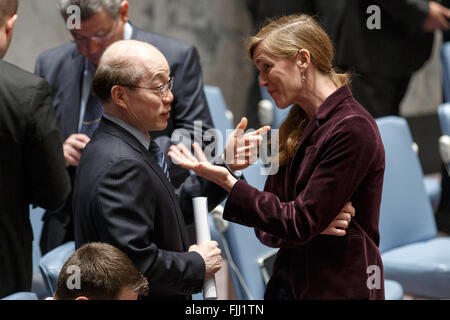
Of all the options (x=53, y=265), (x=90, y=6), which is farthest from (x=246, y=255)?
(x=90, y=6)

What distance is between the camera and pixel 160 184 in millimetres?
1981

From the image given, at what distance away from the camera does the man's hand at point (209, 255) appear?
2.04 m

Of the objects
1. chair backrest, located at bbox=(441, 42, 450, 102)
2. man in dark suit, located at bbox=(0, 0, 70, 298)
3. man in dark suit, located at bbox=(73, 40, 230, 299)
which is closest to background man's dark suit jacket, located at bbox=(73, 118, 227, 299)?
man in dark suit, located at bbox=(73, 40, 230, 299)

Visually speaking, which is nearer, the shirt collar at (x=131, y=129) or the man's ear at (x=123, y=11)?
the shirt collar at (x=131, y=129)

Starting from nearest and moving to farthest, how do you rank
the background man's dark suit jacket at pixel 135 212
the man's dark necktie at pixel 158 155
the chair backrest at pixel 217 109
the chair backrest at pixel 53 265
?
1. the background man's dark suit jacket at pixel 135 212
2. the man's dark necktie at pixel 158 155
3. the chair backrest at pixel 53 265
4. the chair backrest at pixel 217 109

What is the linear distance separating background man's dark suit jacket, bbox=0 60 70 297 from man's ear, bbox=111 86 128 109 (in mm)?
372

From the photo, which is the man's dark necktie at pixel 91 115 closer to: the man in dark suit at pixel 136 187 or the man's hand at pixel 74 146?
the man's hand at pixel 74 146

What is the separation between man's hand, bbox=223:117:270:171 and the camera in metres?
1.99

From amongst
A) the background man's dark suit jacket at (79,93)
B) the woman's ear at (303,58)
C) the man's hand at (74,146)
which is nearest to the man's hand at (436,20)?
the background man's dark suit jacket at (79,93)

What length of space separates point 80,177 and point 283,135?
56 cm

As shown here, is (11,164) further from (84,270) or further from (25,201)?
(84,270)

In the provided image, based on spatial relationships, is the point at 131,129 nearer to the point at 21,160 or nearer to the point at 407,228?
the point at 21,160

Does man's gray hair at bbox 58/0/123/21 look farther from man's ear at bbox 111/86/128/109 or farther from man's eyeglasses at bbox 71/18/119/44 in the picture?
man's ear at bbox 111/86/128/109
